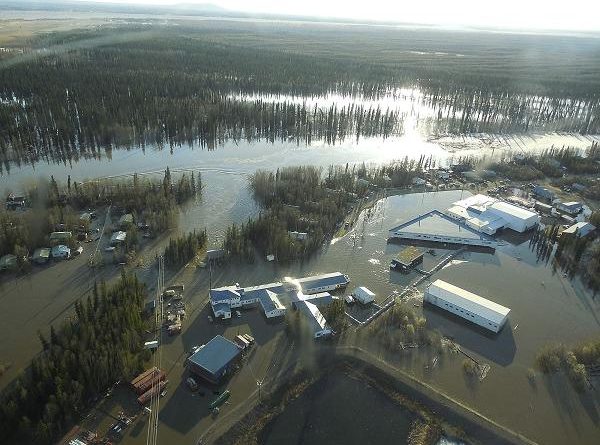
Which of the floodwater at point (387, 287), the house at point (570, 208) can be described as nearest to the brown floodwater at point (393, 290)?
the floodwater at point (387, 287)

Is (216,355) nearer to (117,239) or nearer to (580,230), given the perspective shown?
(117,239)

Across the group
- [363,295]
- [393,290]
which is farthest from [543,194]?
[363,295]

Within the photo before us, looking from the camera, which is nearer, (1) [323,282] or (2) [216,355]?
(2) [216,355]

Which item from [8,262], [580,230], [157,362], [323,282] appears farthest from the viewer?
[580,230]

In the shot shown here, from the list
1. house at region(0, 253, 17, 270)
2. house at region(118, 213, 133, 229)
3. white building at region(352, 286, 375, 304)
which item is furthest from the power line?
white building at region(352, 286, 375, 304)

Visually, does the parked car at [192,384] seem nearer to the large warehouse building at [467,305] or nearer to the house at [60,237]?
the large warehouse building at [467,305]
